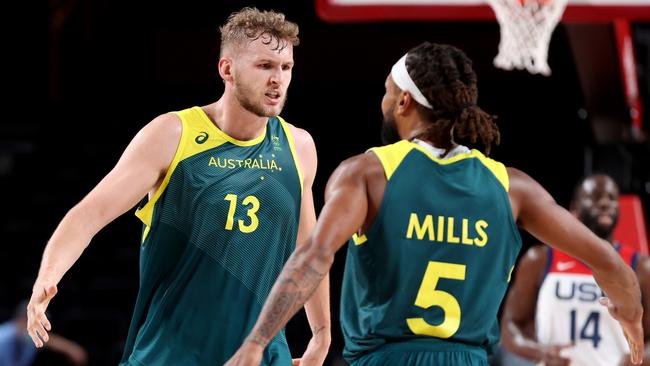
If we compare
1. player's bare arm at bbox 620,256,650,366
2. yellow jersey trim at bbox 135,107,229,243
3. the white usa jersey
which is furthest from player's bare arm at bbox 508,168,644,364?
the white usa jersey

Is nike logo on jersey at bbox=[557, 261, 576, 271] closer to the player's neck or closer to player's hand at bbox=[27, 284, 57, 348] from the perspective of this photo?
the player's neck

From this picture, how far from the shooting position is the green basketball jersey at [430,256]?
341 cm

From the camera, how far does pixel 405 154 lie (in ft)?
11.5

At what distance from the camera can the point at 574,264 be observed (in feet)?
22.1

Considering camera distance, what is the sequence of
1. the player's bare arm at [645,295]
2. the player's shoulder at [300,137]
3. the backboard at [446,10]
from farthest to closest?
the backboard at [446,10] → the player's bare arm at [645,295] → the player's shoulder at [300,137]

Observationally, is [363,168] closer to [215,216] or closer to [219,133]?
[215,216]

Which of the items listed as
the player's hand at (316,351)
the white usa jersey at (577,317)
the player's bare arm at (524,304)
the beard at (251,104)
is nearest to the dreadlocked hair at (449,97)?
the beard at (251,104)

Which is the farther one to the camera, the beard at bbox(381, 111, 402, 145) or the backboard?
the backboard

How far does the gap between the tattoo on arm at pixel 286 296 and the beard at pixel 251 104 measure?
1.10m

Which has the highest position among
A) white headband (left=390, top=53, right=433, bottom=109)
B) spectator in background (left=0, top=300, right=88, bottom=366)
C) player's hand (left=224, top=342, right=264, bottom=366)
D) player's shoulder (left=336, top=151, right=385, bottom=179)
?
white headband (left=390, top=53, right=433, bottom=109)

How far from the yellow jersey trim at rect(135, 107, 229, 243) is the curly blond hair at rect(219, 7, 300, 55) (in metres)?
0.36

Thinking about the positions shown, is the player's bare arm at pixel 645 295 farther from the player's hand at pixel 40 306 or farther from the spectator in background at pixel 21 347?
the spectator in background at pixel 21 347

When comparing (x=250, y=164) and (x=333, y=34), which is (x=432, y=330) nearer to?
(x=250, y=164)

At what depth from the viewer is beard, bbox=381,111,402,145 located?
372 centimetres
